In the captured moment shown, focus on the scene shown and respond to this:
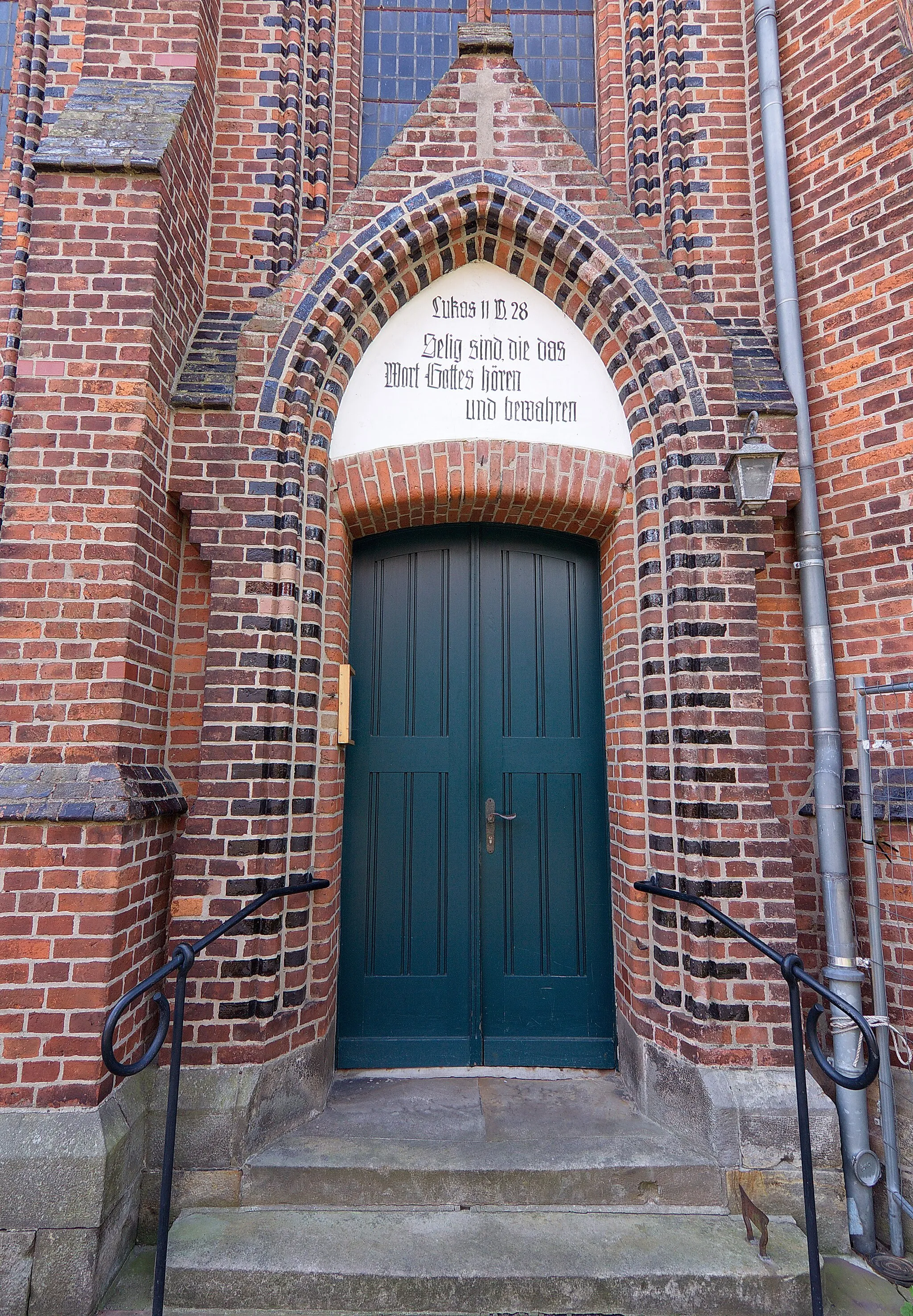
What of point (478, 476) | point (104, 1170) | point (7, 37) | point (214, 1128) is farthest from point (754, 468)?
point (7, 37)

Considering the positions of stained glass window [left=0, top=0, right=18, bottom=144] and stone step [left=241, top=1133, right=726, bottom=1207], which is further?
stained glass window [left=0, top=0, right=18, bottom=144]

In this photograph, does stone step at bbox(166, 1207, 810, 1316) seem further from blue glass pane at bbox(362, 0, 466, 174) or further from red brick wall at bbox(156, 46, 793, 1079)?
blue glass pane at bbox(362, 0, 466, 174)

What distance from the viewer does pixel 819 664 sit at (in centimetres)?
330

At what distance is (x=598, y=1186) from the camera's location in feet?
9.07

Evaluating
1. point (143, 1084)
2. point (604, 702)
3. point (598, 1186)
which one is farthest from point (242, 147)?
point (598, 1186)

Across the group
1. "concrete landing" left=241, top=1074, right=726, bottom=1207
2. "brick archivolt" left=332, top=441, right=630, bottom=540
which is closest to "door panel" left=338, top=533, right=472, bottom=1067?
"brick archivolt" left=332, top=441, right=630, bottom=540

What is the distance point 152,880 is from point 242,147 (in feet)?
12.4

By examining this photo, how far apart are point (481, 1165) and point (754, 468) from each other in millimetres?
3119

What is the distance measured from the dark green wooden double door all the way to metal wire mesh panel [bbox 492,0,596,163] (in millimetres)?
2749

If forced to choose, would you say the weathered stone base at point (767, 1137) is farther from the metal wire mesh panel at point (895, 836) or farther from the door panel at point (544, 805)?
the door panel at point (544, 805)

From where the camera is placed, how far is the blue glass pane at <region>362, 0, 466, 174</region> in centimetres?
432

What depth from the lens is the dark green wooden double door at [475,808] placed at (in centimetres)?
360

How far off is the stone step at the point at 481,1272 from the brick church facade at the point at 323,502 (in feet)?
0.93

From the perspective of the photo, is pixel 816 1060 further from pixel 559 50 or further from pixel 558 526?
pixel 559 50
